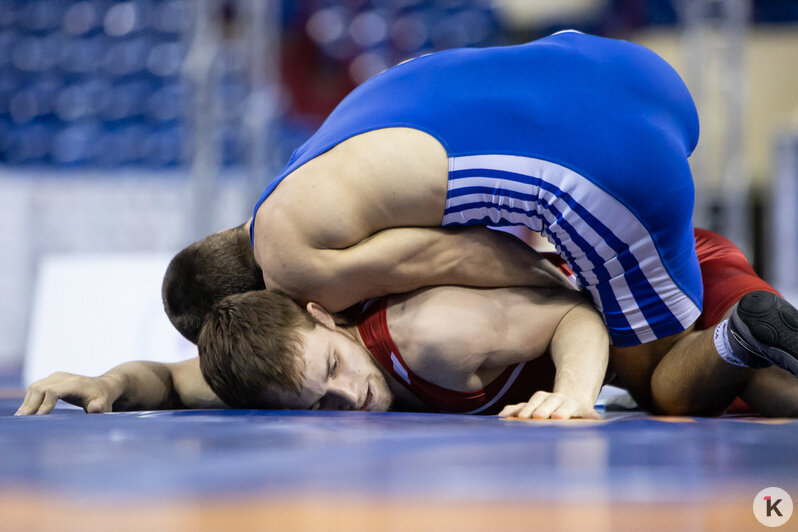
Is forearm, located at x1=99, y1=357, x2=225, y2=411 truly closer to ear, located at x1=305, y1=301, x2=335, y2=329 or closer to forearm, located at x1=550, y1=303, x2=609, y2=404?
ear, located at x1=305, y1=301, x2=335, y2=329

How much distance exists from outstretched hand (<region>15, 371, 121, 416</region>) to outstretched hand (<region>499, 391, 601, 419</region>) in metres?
0.82

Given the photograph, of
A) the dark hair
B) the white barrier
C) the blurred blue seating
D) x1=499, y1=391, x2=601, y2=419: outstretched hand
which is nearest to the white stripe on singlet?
x1=499, y1=391, x2=601, y2=419: outstretched hand

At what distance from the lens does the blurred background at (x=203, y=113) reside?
131 inches

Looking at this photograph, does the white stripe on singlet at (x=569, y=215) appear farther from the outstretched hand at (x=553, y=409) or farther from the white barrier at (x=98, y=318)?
the white barrier at (x=98, y=318)

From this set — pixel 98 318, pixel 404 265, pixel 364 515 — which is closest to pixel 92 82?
pixel 98 318

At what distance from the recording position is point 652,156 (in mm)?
1443

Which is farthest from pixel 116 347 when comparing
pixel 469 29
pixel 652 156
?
pixel 469 29

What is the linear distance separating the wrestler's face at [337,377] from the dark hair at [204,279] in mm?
280

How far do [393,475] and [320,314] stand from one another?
753 mm

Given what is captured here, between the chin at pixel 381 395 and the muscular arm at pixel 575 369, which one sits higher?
the muscular arm at pixel 575 369

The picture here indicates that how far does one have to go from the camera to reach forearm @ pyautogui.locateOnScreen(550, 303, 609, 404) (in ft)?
4.64

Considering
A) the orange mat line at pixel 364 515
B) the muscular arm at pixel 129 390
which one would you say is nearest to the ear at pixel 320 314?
the muscular arm at pixel 129 390

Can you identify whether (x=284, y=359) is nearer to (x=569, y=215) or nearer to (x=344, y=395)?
(x=344, y=395)

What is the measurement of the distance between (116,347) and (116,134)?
4.14 metres
